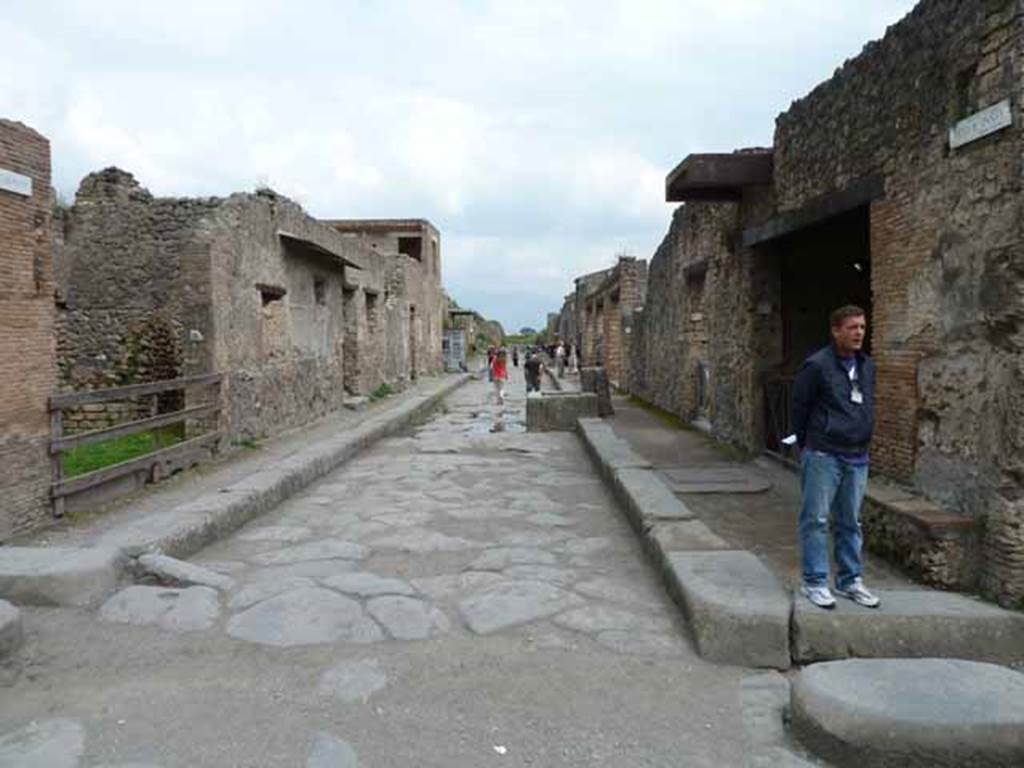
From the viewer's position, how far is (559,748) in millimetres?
2924

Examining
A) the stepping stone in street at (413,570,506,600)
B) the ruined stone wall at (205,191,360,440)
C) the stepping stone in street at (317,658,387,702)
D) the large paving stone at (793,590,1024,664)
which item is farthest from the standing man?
the ruined stone wall at (205,191,360,440)

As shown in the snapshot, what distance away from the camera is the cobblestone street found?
2941 millimetres

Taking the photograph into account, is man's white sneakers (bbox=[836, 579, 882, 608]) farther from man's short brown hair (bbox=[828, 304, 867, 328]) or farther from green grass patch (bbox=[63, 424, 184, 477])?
green grass patch (bbox=[63, 424, 184, 477])

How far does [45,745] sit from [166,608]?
1.47 meters

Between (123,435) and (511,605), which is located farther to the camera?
(123,435)

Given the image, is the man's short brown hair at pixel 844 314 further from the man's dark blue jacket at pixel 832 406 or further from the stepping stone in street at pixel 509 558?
the stepping stone in street at pixel 509 558

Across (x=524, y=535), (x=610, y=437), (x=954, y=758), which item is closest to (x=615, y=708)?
(x=954, y=758)

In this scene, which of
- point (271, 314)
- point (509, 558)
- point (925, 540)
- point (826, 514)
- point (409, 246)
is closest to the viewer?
point (826, 514)

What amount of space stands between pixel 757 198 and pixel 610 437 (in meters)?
3.27

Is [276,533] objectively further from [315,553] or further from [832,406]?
[832,406]

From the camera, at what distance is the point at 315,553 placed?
560 centimetres

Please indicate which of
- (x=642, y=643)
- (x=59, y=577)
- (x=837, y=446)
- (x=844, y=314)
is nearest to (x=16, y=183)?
(x=59, y=577)

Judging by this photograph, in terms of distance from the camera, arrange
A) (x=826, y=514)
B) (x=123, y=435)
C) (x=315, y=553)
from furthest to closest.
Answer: (x=123, y=435), (x=315, y=553), (x=826, y=514)

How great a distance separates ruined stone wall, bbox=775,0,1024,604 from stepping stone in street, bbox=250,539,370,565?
3.52 meters
